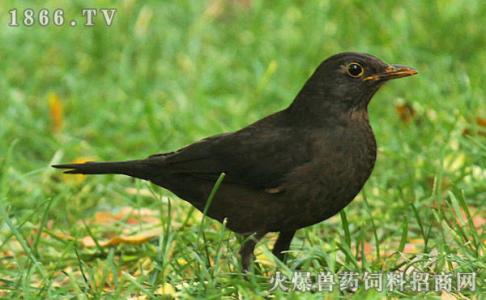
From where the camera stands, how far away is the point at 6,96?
25.9ft

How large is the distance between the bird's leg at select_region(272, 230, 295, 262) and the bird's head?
0.59 meters

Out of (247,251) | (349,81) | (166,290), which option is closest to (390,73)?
(349,81)

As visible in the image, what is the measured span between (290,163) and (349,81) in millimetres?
518

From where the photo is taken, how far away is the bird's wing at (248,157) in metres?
4.89

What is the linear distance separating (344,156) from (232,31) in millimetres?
4433

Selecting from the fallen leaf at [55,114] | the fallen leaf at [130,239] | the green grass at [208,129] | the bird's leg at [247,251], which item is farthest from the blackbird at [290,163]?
the fallen leaf at [55,114]

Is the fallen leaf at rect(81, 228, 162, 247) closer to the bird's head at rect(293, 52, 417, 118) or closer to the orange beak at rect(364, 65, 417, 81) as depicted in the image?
the bird's head at rect(293, 52, 417, 118)

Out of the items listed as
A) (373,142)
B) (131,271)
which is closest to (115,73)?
(131,271)

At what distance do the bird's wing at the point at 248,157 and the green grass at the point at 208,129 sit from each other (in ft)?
0.79

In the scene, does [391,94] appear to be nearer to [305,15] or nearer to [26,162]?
[305,15]

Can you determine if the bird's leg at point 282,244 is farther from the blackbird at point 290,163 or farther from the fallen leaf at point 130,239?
the fallen leaf at point 130,239

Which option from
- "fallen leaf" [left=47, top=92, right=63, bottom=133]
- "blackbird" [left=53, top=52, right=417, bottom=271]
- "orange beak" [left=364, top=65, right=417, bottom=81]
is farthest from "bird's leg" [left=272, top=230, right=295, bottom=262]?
"fallen leaf" [left=47, top=92, right=63, bottom=133]

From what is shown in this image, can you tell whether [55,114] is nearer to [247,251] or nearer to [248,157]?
[248,157]

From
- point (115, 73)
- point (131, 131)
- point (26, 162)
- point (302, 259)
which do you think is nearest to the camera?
point (302, 259)
